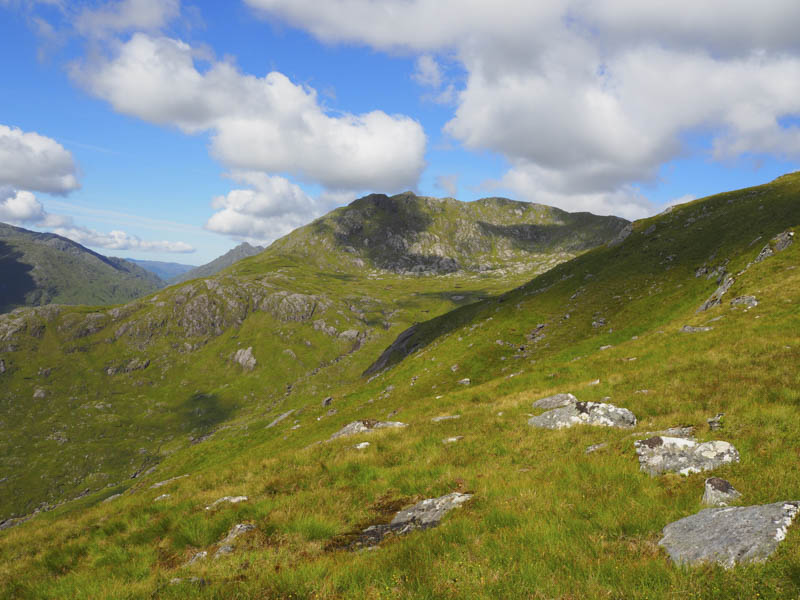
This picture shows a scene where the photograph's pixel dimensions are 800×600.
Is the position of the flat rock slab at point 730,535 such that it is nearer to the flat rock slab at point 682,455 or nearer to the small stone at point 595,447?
the flat rock slab at point 682,455

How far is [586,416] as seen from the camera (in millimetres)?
14227

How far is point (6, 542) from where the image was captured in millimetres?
14727

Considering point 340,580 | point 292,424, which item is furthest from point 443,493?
point 292,424

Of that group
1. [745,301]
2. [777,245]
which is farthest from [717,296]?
[777,245]

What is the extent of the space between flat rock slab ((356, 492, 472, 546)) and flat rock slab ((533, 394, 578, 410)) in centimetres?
871

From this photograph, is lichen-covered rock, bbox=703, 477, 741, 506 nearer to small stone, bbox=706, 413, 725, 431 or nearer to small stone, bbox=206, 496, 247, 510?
small stone, bbox=706, 413, 725, 431

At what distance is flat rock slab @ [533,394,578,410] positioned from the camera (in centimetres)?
1639

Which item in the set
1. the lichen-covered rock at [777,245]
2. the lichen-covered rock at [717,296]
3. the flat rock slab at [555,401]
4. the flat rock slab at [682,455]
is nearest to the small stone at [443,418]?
the flat rock slab at [555,401]

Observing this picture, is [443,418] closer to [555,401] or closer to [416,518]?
[555,401]

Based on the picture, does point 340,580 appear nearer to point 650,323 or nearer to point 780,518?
point 780,518

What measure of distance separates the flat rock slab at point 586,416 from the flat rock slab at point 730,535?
741cm

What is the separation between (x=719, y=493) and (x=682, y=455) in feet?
7.73

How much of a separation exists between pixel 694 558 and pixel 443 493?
599 centimetres

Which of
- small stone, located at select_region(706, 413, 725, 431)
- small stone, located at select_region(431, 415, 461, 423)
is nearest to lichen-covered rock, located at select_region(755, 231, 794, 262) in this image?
small stone, located at select_region(706, 413, 725, 431)
